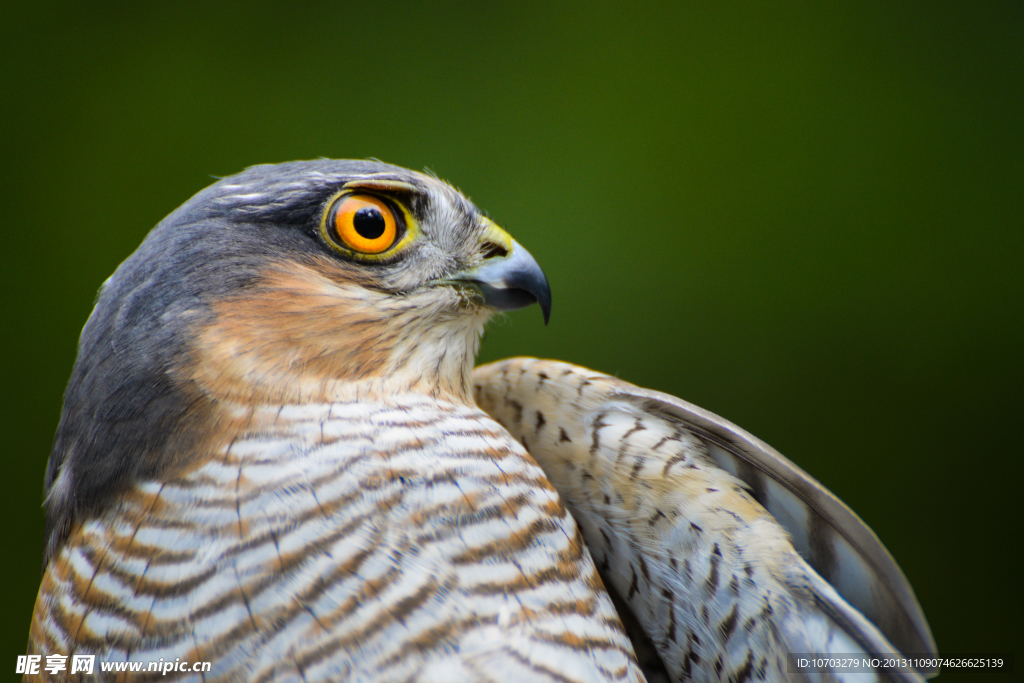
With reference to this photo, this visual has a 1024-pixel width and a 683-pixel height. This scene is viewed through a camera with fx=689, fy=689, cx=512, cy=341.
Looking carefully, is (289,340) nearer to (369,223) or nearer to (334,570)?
(369,223)

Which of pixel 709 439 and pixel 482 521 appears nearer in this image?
pixel 482 521

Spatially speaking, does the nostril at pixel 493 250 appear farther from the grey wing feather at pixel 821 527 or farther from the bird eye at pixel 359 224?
the grey wing feather at pixel 821 527

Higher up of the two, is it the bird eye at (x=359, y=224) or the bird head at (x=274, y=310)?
Result: the bird eye at (x=359, y=224)

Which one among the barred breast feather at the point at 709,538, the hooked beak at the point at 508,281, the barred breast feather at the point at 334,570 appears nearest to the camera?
the barred breast feather at the point at 334,570

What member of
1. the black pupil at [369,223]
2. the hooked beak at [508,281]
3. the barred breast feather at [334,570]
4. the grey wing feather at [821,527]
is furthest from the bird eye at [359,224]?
the grey wing feather at [821,527]

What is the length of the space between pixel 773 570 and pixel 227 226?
2.84 ft

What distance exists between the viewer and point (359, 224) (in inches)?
37.5

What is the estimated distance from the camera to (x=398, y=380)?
3.16 ft

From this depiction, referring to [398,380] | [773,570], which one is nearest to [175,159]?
[398,380]

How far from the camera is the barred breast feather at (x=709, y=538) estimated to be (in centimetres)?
92

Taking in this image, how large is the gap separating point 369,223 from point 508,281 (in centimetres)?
22

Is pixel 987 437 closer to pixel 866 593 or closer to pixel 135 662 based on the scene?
pixel 866 593

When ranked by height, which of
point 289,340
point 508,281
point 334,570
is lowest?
point 334,570

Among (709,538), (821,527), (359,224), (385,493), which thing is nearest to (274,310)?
(359,224)
